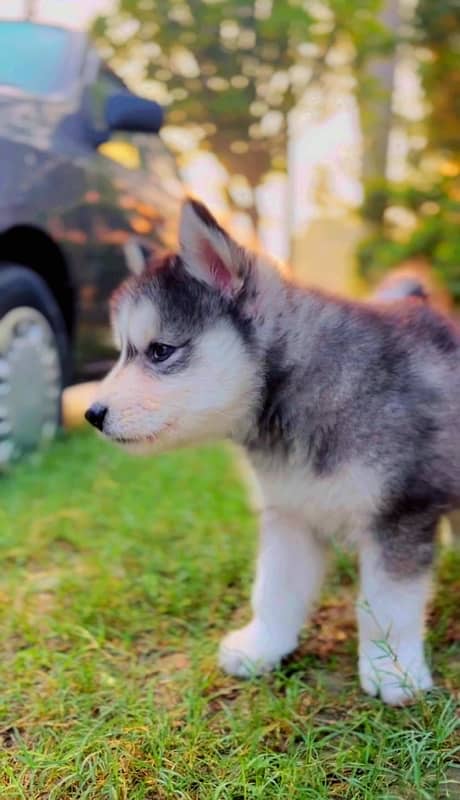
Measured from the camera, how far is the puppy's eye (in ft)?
6.64

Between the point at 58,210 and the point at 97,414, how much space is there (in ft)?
6.90

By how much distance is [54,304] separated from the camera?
4.00 metres

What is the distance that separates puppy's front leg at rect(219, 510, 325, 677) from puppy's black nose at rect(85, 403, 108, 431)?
553 millimetres

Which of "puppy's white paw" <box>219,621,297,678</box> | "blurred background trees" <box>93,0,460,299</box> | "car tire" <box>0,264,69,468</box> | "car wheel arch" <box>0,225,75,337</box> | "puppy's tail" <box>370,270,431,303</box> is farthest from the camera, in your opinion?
"blurred background trees" <box>93,0,460,299</box>

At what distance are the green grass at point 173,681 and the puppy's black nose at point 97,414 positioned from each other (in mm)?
634

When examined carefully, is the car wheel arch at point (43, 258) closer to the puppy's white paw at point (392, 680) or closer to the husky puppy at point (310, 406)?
the husky puppy at point (310, 406)

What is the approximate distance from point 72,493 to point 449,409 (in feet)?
6.45

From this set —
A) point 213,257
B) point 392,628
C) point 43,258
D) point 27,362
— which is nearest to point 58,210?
point 43,258

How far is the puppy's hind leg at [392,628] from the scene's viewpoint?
1998 mm

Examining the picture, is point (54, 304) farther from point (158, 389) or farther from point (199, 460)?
point (158, 389)

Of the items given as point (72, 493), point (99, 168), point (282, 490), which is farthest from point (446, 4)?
point (282, 490)

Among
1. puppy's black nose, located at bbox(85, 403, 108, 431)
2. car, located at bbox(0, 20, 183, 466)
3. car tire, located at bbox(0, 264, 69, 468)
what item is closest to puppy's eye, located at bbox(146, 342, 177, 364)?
puppy's black nose, located at bbox(85, 403, 108, 431)

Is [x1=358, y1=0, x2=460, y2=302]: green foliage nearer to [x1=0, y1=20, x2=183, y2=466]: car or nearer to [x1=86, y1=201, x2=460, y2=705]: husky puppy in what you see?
[x1=0, y1=20, x2=183, y2=466]: car

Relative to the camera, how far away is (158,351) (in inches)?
80.4
